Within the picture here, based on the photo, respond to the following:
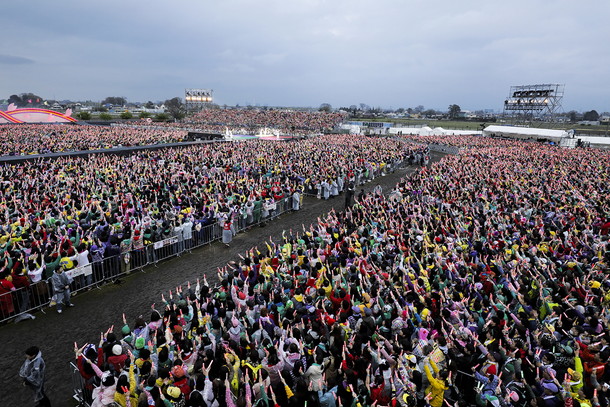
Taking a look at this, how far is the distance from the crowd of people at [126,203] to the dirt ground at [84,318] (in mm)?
486

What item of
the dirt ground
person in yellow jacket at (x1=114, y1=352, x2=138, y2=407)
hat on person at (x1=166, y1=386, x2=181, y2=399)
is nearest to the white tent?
the dirt ground

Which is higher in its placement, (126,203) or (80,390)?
(126,203)

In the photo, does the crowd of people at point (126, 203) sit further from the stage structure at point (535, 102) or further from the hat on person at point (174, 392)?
the stage structure at point (535, 102)

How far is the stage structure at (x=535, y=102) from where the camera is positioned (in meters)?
61.1

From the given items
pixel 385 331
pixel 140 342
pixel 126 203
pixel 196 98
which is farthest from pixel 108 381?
pixel 196 98

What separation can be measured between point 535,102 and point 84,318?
74.7m

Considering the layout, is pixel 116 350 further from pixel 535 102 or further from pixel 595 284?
pixel 535 102

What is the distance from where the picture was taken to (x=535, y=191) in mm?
18422

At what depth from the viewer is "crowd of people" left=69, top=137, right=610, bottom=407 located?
5.14m

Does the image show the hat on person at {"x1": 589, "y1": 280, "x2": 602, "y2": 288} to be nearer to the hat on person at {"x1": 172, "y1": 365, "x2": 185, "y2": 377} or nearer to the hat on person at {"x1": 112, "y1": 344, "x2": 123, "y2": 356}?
the hat on person at {"x1": 172, "y1": 365, "x2": 185, "y2": 377}

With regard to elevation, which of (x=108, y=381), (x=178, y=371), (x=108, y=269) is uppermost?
(x=178, y=371)

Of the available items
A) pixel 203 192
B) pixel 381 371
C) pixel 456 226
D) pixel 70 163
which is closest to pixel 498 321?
pixel 381 371

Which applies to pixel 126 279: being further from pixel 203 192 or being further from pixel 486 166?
pixel 486 166

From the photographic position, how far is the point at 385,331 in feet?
21.4
